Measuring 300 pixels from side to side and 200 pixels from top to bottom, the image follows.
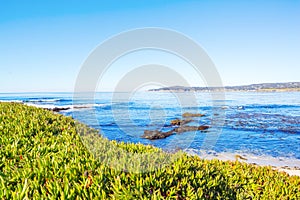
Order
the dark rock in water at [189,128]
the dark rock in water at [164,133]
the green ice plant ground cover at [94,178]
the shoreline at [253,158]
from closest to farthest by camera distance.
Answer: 1. the green ice plant ground cover at [94,178]
2. the shoreline at [253,158]
3. the dark rock in water at [164,133]
4. the dark rock in water at [189,128]

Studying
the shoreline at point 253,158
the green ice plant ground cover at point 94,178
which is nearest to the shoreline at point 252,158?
the shoreline at point 253,158

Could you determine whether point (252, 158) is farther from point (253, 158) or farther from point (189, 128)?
point (189, 128)

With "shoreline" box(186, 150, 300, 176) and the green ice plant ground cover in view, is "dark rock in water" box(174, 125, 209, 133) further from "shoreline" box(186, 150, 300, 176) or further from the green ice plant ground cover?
the green ice plant ground cover

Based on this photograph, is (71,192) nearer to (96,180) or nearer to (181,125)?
(96,180)

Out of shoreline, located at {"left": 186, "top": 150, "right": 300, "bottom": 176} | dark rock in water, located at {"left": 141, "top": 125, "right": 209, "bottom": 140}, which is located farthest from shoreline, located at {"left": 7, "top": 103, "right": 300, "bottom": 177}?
dark rock in water, located at {"left": 141, "top": 125, "right": 209, "bottom": 140}

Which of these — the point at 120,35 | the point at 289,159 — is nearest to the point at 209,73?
the point at 120,35

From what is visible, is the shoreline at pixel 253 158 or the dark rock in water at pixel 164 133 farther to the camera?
the dark rock in water at pixel 164 133

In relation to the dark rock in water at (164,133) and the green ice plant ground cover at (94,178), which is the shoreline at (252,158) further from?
the green ice plant ground cover at (94,178)

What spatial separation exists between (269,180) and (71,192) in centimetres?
379

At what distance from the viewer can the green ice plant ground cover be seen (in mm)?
2565

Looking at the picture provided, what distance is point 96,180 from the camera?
2719 millimetres

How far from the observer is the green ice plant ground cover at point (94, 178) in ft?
8.42

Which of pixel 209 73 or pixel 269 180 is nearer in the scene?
pixel 269 180

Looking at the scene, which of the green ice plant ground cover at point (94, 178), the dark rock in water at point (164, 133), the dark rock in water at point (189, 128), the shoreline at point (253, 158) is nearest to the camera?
the green ice plant ground cover at point (94, 178)
